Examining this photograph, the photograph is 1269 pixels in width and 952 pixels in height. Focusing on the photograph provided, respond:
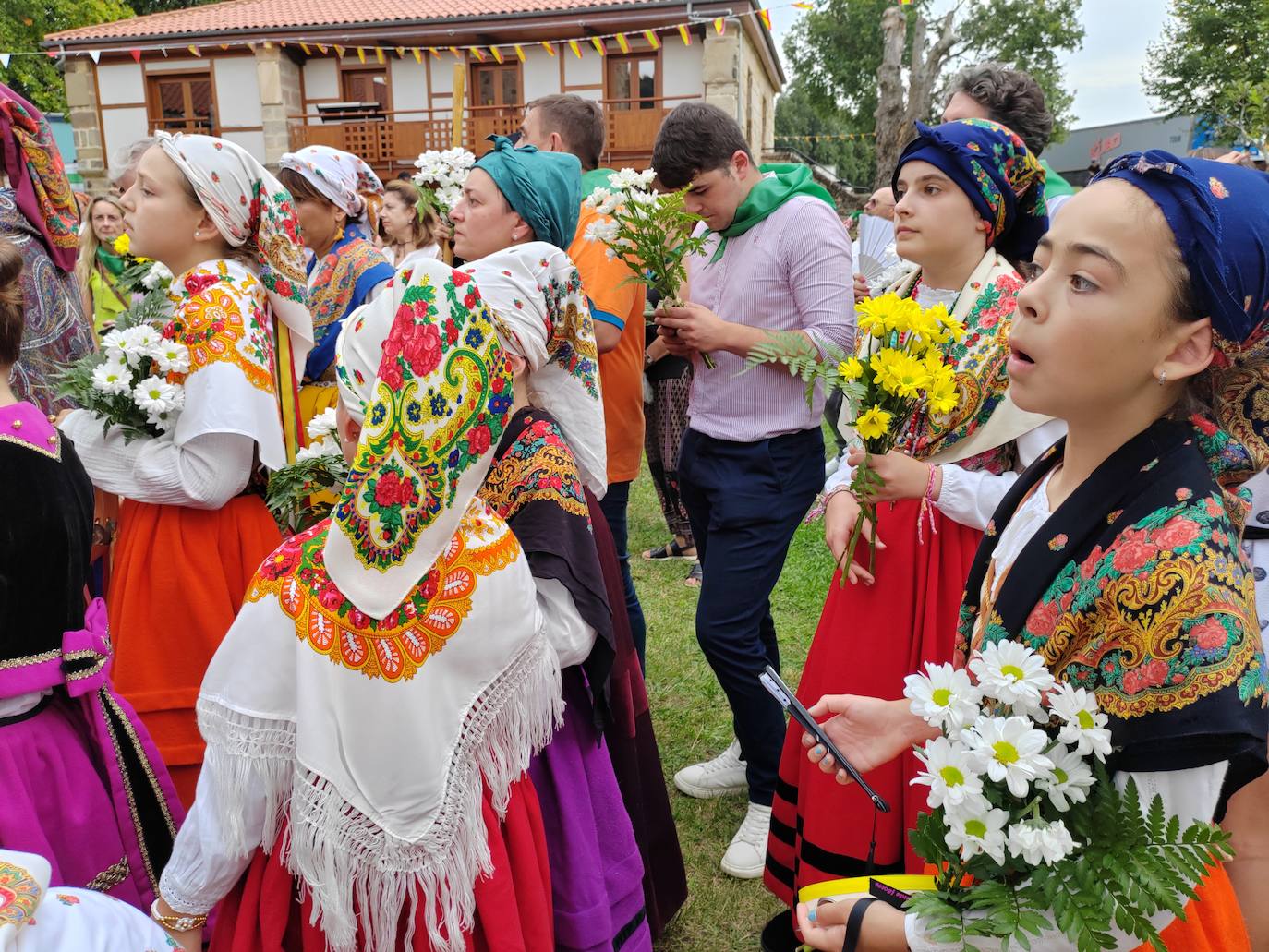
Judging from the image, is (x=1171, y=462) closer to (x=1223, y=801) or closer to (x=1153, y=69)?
(x=1223, y=801)

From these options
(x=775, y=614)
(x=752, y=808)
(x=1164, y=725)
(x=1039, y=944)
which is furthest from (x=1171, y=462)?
(x=775, y=614)

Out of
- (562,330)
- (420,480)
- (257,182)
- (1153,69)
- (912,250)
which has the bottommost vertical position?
(420,480)

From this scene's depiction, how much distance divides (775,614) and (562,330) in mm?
3253

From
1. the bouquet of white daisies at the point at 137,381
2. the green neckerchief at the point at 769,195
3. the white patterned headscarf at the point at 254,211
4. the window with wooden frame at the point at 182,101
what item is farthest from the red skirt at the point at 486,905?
the window with wooden frame at the point at 182,101

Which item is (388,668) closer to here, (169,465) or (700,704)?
(169,465)

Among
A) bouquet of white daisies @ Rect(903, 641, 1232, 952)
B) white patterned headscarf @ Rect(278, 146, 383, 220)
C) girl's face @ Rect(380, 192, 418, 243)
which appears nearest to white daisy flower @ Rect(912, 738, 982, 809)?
bouquet of white daisies @ Rect(903, 641, 1232, 952)

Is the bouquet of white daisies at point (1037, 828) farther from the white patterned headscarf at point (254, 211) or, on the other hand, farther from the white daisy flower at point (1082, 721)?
the white patterned headscarf at point (254, 211)

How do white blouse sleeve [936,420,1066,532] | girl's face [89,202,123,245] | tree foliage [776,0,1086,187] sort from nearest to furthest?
white blouse sleeve [936,420,1066,532], girl's face [89,202,123,245], tree foliage [776,0,1086,187]

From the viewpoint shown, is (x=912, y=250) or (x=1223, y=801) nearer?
(x=1223, y=801)

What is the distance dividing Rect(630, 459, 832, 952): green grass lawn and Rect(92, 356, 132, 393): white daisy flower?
2246 millimetres

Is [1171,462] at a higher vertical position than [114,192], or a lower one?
lower

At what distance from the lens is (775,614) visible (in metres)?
5.16

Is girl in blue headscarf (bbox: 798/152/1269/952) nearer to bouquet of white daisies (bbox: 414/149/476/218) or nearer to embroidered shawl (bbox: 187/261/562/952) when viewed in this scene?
embroidered shawl (bbox: 187/261/562/952)

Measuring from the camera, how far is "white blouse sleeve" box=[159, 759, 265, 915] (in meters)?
1.61
